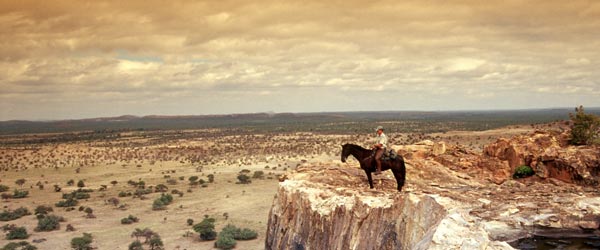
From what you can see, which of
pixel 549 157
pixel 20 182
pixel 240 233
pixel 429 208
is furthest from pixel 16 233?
pixel 549 157

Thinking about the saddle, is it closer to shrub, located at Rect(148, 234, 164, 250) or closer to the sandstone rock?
the sandstone rock

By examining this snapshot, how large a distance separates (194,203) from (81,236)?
1287cm

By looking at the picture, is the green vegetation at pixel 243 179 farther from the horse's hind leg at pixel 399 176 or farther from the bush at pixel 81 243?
the horse's hind leg at pixel 399 176

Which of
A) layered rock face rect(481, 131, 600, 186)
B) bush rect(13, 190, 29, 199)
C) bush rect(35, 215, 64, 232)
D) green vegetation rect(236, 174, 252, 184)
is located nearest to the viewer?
layered rock face rect(481, 131, 600, 186)

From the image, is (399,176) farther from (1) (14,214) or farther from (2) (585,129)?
(1) (14,214)

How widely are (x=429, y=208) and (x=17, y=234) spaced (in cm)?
Result: 3479

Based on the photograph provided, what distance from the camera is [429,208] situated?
1276 cm

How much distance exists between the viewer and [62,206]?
47.4 metres

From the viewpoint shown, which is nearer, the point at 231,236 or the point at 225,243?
the point at 225,243

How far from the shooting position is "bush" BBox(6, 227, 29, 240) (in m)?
36.4

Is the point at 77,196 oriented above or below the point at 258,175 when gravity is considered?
below

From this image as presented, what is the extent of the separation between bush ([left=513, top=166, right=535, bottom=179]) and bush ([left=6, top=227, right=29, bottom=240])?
34.1m

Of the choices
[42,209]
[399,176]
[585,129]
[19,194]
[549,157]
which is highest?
[585,129]

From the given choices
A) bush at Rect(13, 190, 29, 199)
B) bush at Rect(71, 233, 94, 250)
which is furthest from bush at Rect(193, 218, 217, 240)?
bush at Rect(13, 190, 29, 199)
